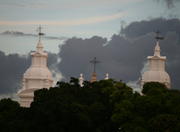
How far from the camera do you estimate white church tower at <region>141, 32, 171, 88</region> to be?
609 ft

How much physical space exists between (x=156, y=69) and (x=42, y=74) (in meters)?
19.4

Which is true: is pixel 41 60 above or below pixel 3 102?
above

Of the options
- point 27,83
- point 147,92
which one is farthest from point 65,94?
point 27,83

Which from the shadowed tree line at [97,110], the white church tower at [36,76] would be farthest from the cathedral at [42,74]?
the shadowed tree line at [97,110]

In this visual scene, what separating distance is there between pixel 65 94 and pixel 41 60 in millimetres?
78315

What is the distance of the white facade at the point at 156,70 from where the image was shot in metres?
186

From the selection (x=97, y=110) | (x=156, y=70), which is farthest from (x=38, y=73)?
(x=97, y=110)

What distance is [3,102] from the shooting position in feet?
396

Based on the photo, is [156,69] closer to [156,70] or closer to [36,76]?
[156,70]

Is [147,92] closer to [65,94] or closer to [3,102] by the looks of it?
[65,94]

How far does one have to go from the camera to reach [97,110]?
108 meters

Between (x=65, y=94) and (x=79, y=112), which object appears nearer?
(x=79, y=112)

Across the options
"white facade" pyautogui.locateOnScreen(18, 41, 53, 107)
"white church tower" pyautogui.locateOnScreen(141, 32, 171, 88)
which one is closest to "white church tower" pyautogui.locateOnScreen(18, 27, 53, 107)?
"white facade" pyautogui.locateOnScreen(18, 41, 53, 107)

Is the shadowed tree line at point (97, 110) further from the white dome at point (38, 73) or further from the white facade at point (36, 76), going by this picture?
the white dome at point (38, 73)
